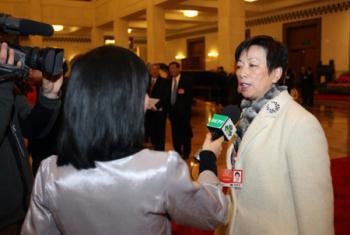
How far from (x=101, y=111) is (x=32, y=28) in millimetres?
551

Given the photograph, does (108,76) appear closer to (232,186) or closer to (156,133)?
(232,186)

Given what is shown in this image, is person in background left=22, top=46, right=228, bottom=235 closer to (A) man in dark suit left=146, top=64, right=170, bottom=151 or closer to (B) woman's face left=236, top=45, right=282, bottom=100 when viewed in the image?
(B) woman's face left=236, top=45, right=282, bottom=100

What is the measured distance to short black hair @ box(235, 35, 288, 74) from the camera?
67.5 inches

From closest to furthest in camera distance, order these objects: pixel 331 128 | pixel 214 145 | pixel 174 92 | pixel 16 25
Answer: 1. pixel 16 25
2. pixel 214 145
3. pixel 174 92
4. pixel 331 128

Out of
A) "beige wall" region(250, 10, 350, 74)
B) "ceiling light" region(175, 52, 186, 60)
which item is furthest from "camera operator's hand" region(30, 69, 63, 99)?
"ceiling light" region(175, 52, 186, 60)

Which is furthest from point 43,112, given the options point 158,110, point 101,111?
point 158,110

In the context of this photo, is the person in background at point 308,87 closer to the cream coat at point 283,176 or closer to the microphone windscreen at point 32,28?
the cream coat at point 283,176

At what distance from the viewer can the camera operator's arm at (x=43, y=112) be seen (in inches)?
60.6

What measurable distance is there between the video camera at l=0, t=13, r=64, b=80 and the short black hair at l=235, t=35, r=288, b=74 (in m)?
0.87

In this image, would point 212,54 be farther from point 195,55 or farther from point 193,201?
point 193,201

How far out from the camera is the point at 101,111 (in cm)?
107

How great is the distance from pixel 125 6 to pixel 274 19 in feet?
24.3

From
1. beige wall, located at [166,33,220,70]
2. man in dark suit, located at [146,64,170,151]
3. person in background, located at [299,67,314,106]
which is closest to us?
man in dark suit, located at [146,64,170,151]

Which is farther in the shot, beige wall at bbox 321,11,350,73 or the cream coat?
beige wall at bbox 321,11,350,73
